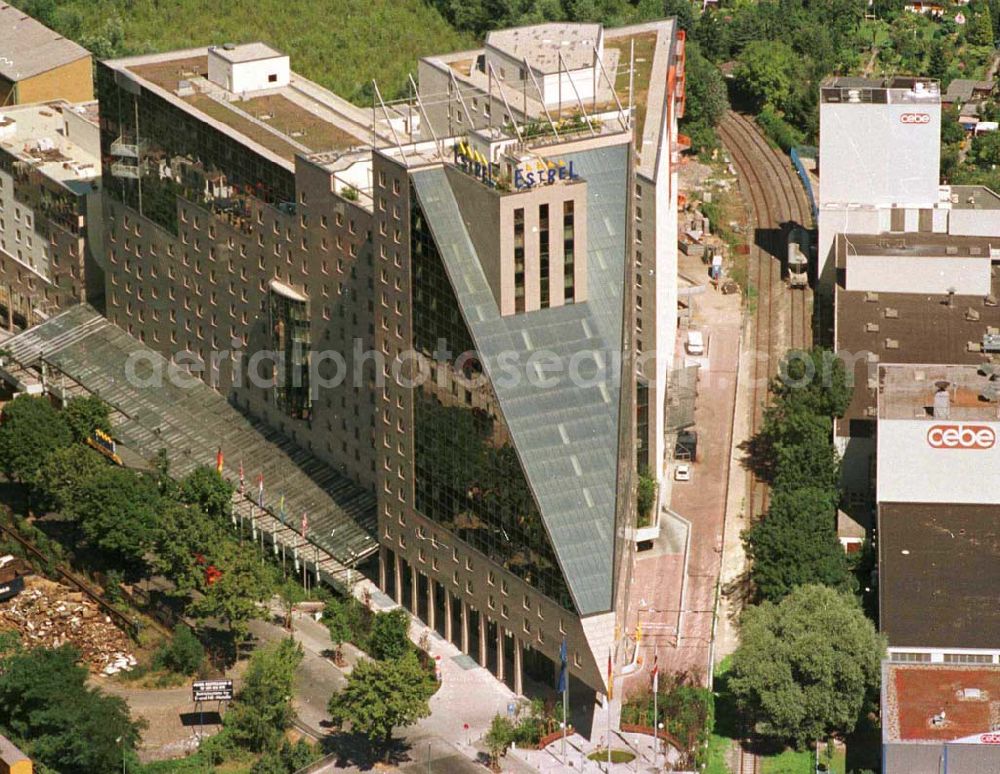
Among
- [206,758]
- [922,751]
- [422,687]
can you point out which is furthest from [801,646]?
[206,758]

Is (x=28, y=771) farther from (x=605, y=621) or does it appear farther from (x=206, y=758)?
(x=605, y=621)

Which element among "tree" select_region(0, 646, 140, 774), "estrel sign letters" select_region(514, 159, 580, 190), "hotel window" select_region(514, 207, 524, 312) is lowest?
"tree" select_region(0, 646, 140, 774)

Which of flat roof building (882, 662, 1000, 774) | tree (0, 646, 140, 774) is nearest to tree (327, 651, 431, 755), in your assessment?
tree (0, 646, 140, 774)

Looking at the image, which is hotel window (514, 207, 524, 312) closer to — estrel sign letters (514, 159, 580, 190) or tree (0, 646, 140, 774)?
estrel sign letters (514, 159, 580, 190)

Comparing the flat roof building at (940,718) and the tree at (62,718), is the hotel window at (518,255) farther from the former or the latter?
the tree at (62,718)

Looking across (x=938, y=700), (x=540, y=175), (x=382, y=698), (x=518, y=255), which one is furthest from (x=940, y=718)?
(x=540, y=175)

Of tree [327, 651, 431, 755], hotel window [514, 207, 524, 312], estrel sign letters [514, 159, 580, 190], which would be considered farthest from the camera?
estrel sign letters [514, 159, 580, 190]
